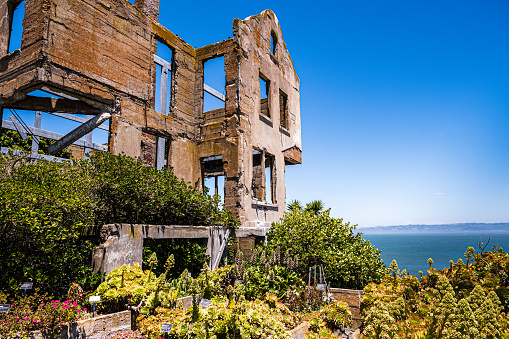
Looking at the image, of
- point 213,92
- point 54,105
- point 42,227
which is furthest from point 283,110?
point 42,227

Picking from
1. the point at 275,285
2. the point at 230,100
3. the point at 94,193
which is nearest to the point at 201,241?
the point at 275,285

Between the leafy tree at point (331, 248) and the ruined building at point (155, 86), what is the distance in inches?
73.5

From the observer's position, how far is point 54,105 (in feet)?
38.1

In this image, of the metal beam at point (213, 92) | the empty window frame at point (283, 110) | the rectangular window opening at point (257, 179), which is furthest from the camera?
the metal beam at point (213, 92)

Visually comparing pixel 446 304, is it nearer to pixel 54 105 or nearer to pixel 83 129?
pixel 83 129

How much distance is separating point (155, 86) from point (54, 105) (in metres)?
3.17

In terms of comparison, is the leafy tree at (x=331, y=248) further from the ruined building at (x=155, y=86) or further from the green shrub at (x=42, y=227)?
the green shrub at (x=42, y=227)

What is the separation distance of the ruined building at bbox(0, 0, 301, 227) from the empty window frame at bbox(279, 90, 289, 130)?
0.05 m

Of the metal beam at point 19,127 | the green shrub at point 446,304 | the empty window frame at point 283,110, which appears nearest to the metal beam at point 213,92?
the empty window frame at point 283,110

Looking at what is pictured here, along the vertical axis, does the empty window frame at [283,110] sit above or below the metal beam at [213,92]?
below

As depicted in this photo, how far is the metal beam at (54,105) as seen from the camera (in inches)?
432

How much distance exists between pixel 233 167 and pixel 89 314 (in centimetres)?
722

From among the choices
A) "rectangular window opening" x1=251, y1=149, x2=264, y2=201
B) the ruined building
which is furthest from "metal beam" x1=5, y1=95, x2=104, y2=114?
"rectangular window opening" x1=251, y1=149, x2=264, y2=201

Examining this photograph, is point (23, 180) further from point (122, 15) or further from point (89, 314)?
point (122, 15)
